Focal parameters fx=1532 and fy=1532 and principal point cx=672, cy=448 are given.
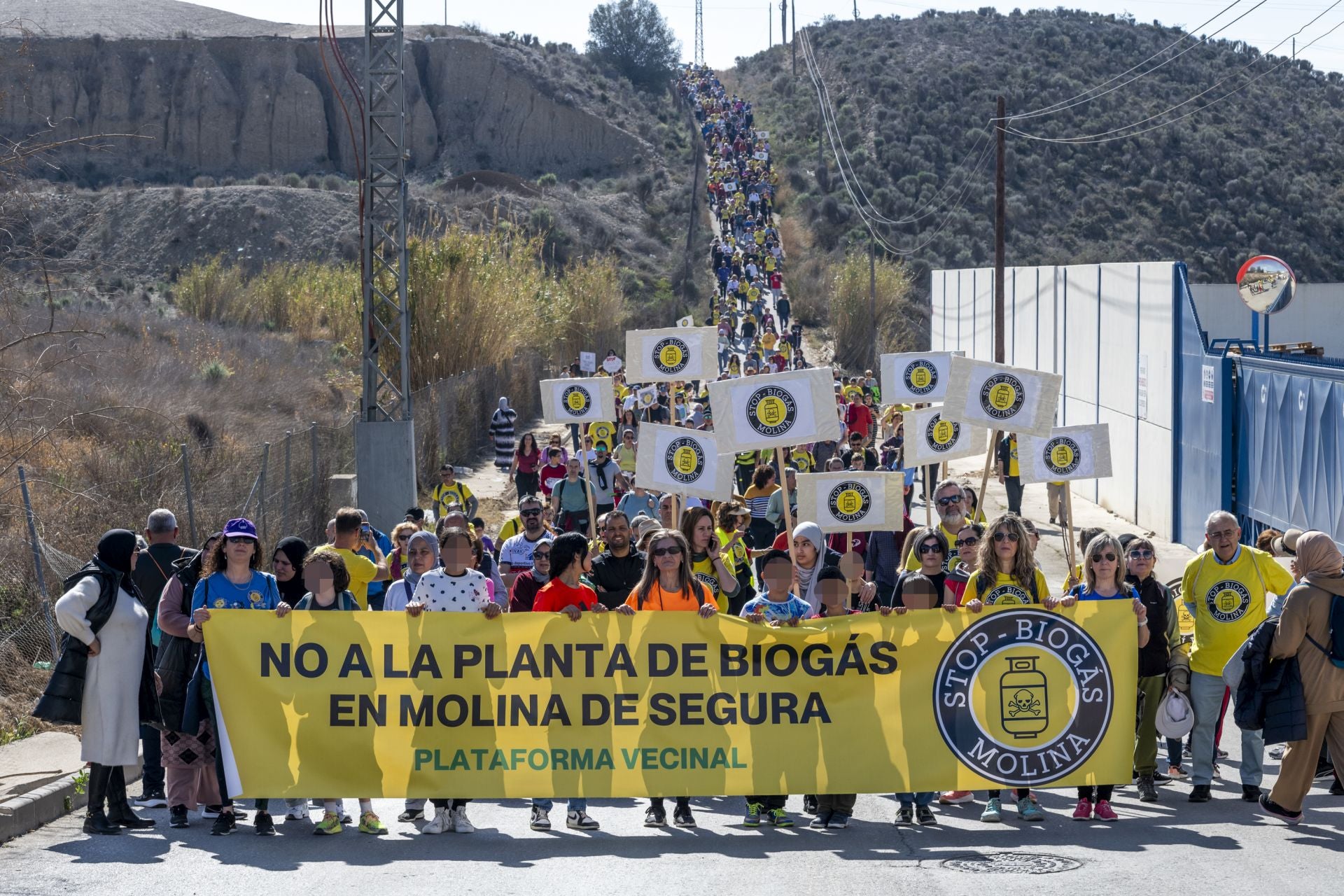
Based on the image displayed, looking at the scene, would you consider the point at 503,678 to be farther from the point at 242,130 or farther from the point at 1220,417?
the point at 242,130

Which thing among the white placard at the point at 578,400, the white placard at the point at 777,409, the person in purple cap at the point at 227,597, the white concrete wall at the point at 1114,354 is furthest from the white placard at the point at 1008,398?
the white concrete wall at the point at 1114,354

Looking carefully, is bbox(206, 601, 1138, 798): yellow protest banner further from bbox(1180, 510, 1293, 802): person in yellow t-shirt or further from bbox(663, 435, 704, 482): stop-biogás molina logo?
bbox(663, 435, 704, 482): stop-biogás molina logo

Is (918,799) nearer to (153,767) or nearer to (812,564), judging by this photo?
(812,564)

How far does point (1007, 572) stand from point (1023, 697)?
2.43 feet

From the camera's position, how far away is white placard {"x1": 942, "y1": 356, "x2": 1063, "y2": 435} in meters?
13.0

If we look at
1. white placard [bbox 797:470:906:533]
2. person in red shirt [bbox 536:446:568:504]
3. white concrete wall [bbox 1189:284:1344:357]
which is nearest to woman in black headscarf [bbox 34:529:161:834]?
white placard [bbox 797:470:906:533]

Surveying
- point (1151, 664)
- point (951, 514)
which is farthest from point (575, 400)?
point (1151, 664)

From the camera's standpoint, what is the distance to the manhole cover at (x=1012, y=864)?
290 inches

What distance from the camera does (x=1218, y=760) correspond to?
404 inches

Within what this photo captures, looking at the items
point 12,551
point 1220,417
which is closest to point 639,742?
point 12,551

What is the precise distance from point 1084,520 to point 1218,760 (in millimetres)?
15924

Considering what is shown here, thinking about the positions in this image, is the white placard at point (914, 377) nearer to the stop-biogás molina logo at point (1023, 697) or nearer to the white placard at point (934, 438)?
the white placard at point (934, 438)

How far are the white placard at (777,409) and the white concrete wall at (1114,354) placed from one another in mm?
12426

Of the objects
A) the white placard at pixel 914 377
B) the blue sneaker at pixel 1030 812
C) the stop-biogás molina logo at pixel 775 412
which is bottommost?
the blue sneaker at pixel 1030 812
